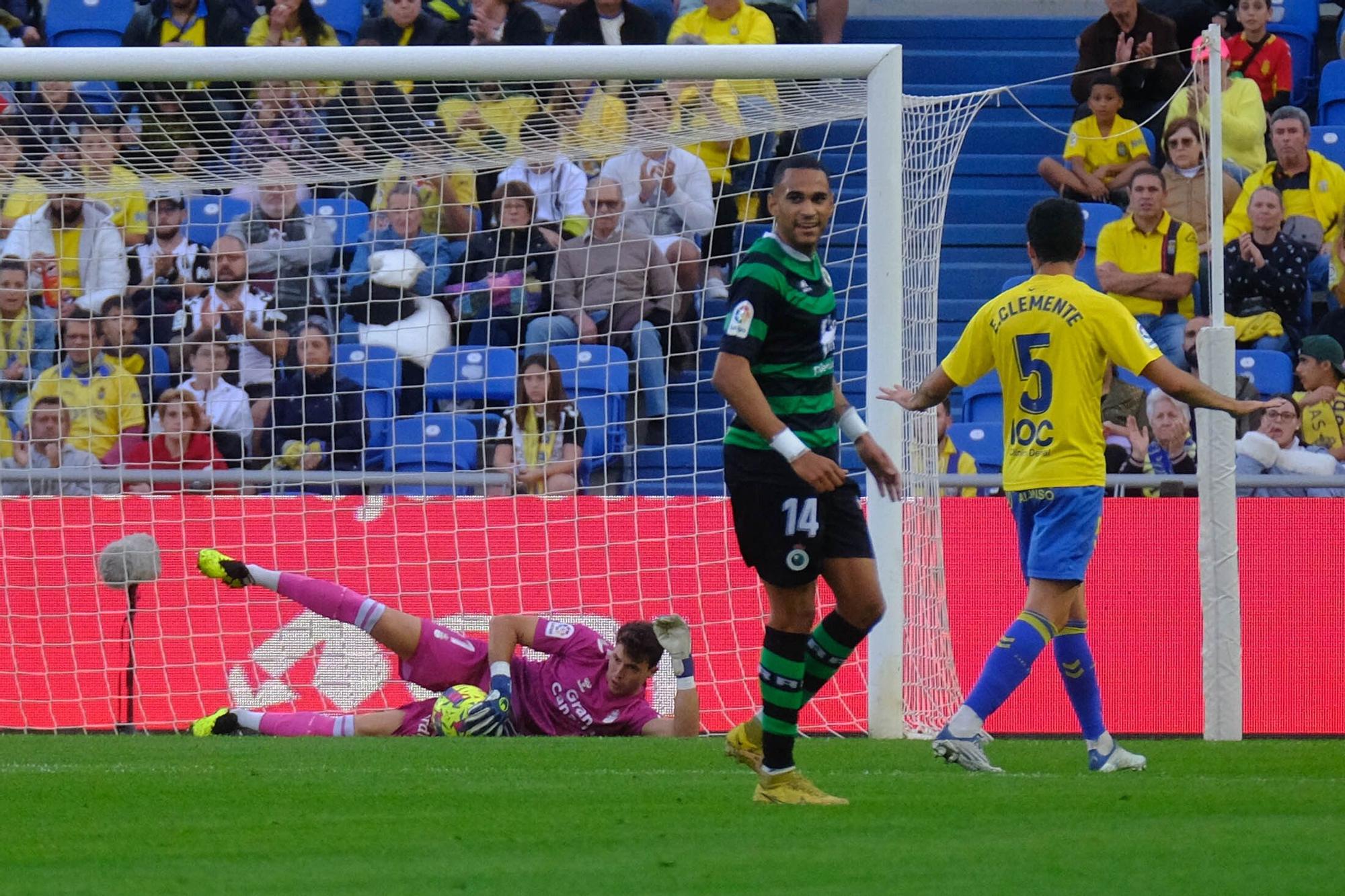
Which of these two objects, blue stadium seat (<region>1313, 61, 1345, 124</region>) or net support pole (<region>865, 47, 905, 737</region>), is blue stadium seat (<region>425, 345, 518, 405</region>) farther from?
blue stadium seat (<region>1313, 61, 1345, 124</region>)

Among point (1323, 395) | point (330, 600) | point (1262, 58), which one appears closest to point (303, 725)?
point (330, 600)

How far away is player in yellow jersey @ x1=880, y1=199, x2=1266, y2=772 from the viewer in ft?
21.6

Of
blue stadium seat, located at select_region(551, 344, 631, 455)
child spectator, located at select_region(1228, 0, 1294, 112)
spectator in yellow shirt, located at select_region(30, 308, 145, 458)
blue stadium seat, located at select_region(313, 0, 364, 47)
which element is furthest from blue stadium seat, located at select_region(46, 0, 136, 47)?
child spectator, located at select_region(1228, 0, 1294, 112)

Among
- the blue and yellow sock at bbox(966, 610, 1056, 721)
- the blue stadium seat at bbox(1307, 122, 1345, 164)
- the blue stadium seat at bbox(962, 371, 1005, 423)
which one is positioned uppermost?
the blue stadium seat at bbox(1307, 122, 1345, 164)

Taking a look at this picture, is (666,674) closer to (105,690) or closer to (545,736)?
(545,736)

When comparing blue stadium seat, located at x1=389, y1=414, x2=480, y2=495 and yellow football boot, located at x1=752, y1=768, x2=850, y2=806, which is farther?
blue stadium seat, located at x1=389, y1=414, x2=480, y2=495

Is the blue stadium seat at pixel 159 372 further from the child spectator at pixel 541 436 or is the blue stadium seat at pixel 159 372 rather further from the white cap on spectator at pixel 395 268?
the child spectator at pixel 541 436

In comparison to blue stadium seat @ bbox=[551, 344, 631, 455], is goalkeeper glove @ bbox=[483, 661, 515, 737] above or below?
below

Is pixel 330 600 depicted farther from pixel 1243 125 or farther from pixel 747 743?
pixel 1243 125

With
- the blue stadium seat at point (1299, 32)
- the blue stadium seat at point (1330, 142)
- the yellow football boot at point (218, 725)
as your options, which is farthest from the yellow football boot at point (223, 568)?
the blue stadium seat at point (1299, 32)

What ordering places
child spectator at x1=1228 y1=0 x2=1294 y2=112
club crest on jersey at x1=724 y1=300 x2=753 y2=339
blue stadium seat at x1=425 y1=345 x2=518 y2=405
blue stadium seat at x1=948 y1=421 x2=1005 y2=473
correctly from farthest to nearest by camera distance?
child spectator at x1=1228 y1=0 x2=1294 y2=112 → blue stadium seat at x1=948 y1=421 x2=1005 y2=473 → blue stadium seat at x1=425 y1=345 x2=518 y2=405 → club crest on jersey at x1=724 y1=300 x2=753 y2=339

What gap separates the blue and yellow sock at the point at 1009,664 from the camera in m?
6.55

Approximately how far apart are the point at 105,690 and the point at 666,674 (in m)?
3.12

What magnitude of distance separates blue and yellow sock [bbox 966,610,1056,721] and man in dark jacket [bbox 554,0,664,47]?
8.66 meters
